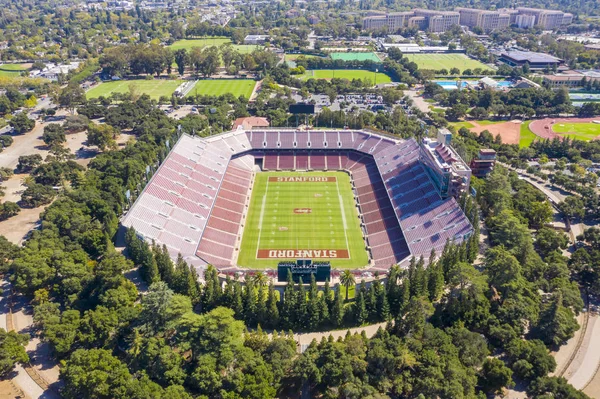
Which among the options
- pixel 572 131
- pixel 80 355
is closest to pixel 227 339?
pixel 80 355

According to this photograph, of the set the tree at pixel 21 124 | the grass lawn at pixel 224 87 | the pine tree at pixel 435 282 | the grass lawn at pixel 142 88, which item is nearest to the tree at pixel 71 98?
the tree at pixel 21 124

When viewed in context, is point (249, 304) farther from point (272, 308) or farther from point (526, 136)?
point (526, 136)

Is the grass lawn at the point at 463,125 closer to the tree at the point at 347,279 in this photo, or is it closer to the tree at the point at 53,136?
the tree at the point at 347,279

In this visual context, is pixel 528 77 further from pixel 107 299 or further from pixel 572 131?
pixel 107 299

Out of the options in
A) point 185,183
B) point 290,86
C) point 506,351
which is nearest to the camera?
point 506,351

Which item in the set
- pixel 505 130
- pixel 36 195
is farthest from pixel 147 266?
pixel 505 130

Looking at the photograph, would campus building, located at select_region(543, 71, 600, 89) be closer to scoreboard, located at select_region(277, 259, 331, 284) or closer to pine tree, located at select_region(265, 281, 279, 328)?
scoreboard, located at select_region(277, 259, 331, 284)

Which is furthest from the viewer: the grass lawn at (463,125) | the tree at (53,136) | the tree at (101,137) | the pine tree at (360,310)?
the grass lawn at (463,125)
